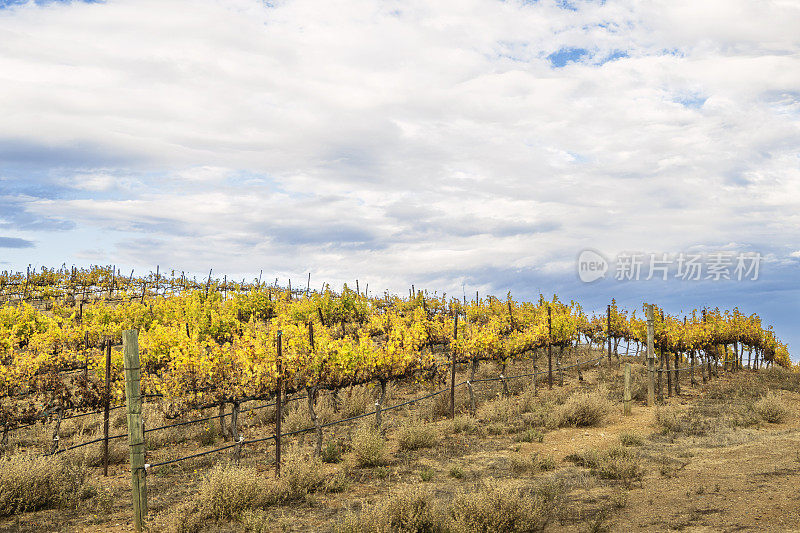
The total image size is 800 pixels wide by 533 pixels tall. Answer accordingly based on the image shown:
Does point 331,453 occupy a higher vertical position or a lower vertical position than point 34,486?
lower

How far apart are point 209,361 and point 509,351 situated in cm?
1329

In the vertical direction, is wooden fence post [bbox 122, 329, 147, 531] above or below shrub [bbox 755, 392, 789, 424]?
above

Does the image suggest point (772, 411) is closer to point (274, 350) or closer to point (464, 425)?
point (464, 425)

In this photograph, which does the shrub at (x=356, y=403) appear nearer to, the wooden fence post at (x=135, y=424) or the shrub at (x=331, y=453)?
the shrub at (x=331, y=453)

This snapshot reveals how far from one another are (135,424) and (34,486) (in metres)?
3.21

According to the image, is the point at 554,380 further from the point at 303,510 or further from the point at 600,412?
the point at 303,510

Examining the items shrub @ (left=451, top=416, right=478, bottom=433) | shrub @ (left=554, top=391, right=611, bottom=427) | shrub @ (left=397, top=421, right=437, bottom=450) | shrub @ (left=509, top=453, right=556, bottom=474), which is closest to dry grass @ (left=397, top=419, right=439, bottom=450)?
shrub @ (left=397, top=421, right=437, bottom=450)

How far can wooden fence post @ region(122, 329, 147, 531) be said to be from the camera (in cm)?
1025

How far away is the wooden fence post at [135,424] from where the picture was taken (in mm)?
10250

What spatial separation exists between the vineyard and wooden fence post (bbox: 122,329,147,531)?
0.59m

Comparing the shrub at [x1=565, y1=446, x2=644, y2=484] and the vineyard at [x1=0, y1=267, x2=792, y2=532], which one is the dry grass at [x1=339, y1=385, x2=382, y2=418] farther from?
the shrub at [x1=565, y1=446, x2=644, y2=484]

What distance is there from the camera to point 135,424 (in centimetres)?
1034

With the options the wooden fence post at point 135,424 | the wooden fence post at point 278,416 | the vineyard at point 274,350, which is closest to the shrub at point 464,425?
the vineyard at point 274,350

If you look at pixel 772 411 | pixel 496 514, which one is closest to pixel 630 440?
pixel 772 411
